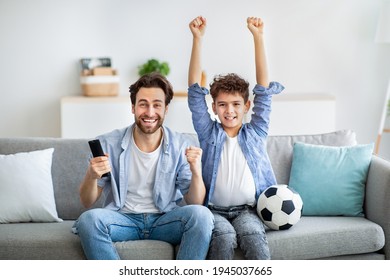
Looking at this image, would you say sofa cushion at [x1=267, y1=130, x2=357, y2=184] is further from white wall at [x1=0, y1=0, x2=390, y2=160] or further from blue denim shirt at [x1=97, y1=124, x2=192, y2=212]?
white wall at [x1=0, y1=0, x2=390, y2=160]

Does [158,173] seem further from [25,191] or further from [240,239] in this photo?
[25,191]

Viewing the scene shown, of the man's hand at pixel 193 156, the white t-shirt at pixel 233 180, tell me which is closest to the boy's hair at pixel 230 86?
the white t-shirt at pixel 233 180

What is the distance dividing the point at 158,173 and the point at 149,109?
0.28m

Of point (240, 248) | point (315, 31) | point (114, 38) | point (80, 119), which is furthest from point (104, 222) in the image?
point (315, 31)

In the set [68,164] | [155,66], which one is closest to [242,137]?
[68,164]

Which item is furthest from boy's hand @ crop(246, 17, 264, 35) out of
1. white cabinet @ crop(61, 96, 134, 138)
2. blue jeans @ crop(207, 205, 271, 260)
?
white cabinet @ crop(61, 96, 134, 138)

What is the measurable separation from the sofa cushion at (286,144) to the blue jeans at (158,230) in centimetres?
78

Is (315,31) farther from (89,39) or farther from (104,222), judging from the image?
(104,222)

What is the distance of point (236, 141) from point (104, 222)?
74cm

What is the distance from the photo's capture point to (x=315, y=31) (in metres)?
5.71

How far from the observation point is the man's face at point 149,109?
316cm

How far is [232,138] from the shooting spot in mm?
3375

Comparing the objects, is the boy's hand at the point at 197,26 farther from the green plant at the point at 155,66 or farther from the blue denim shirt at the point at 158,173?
the green plant at the point at 155,66
